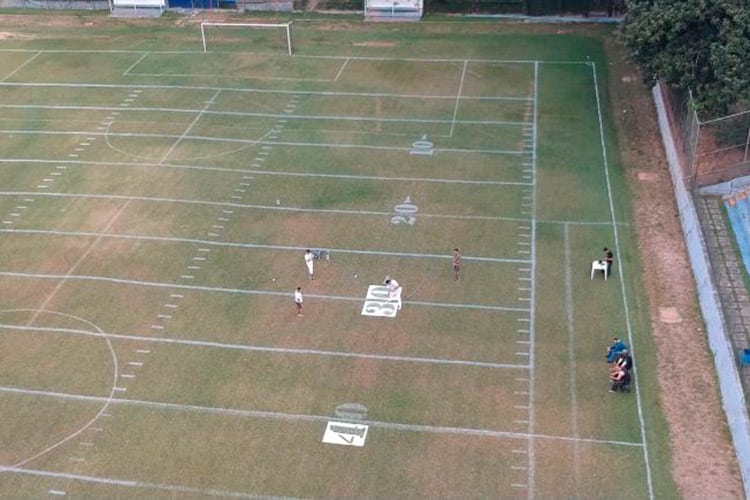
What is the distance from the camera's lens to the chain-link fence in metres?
28.5

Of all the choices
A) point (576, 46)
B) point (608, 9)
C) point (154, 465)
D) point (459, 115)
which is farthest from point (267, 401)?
point (608, 9)

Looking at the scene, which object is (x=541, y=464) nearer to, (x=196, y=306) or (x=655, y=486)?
(x=655, y=486)

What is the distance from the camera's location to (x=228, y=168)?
31953mm

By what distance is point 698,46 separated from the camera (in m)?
29.7

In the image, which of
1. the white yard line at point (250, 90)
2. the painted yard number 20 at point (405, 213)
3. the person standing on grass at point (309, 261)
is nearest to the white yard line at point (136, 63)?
the white yard line at point (250, 90)

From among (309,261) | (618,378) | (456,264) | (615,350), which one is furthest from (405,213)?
(618,378)

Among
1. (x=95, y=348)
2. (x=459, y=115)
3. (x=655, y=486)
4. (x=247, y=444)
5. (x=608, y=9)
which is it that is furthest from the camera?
(x=608, y=9)

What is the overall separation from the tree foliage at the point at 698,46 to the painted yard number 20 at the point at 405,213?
9.71m

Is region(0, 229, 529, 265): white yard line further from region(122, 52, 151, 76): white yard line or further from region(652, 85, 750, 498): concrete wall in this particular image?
region(122, 52, 151, 76): white yard line

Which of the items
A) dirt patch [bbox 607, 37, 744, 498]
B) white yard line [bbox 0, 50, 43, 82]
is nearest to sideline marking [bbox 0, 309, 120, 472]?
dirt patch [bbox 607, 37, 744, 498]

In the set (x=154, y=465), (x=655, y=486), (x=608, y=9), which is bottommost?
(x=655, y=486)

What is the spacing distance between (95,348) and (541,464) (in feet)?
39.4

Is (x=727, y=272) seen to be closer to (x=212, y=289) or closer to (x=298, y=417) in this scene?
(x=298, y=417)

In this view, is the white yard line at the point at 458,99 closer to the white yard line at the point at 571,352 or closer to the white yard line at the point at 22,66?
the white yard line at the point at 571,352
